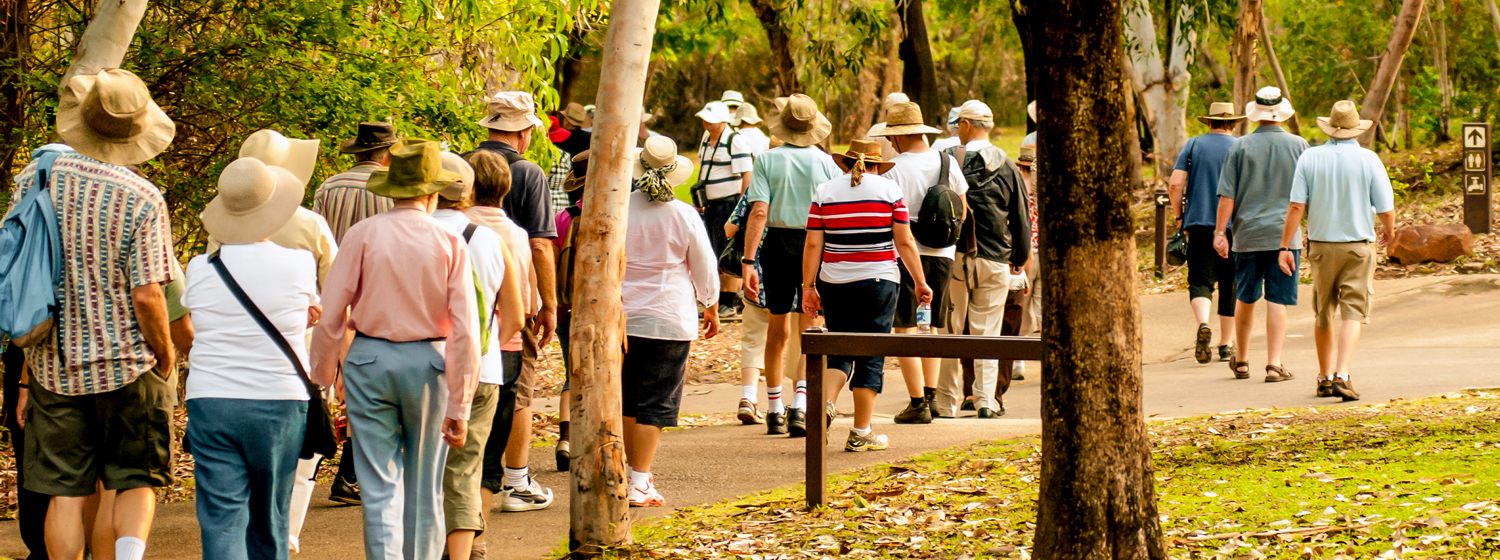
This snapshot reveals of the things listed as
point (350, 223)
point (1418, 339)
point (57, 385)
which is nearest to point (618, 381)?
point (350, 223)

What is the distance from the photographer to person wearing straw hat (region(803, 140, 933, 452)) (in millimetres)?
7410

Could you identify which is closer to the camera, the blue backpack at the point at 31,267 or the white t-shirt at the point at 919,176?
the blue backpack at the point at 31,267

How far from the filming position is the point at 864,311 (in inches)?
295

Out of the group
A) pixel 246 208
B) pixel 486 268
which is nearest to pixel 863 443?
pixel 486 268

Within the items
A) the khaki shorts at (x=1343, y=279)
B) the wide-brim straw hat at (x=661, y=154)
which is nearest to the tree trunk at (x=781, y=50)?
the khaki shorts at (x=1343, y=279)

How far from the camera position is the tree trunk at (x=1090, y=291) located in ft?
14.0

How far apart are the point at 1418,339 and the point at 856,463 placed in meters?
6.64

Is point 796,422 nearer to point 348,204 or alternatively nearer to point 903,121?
point 903,121

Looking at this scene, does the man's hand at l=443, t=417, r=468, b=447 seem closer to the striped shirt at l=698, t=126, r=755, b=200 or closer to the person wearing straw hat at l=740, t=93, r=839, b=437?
the person wearing straw hat at l=740, t=93, r=839, b=437

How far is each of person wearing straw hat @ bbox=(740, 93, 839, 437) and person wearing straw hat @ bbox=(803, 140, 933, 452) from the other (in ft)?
1.79

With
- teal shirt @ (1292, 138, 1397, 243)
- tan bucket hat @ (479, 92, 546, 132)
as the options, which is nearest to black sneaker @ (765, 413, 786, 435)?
tan bucket hat @ (479, 92, 546, 132)

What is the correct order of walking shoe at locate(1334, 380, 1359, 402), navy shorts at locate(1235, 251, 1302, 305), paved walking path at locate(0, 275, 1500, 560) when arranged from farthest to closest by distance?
1. navy shorts at locate(1235, 251, 1302, 305)
2. walking shoe at locate(1334, 380, 1359, 402)
3. paved walking path at locate(0, 275, 1500, 560)

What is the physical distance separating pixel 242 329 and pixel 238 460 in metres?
0.44

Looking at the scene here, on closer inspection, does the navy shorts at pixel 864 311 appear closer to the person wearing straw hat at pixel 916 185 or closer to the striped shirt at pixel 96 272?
the person wearing straw hat at pixel 916 185
